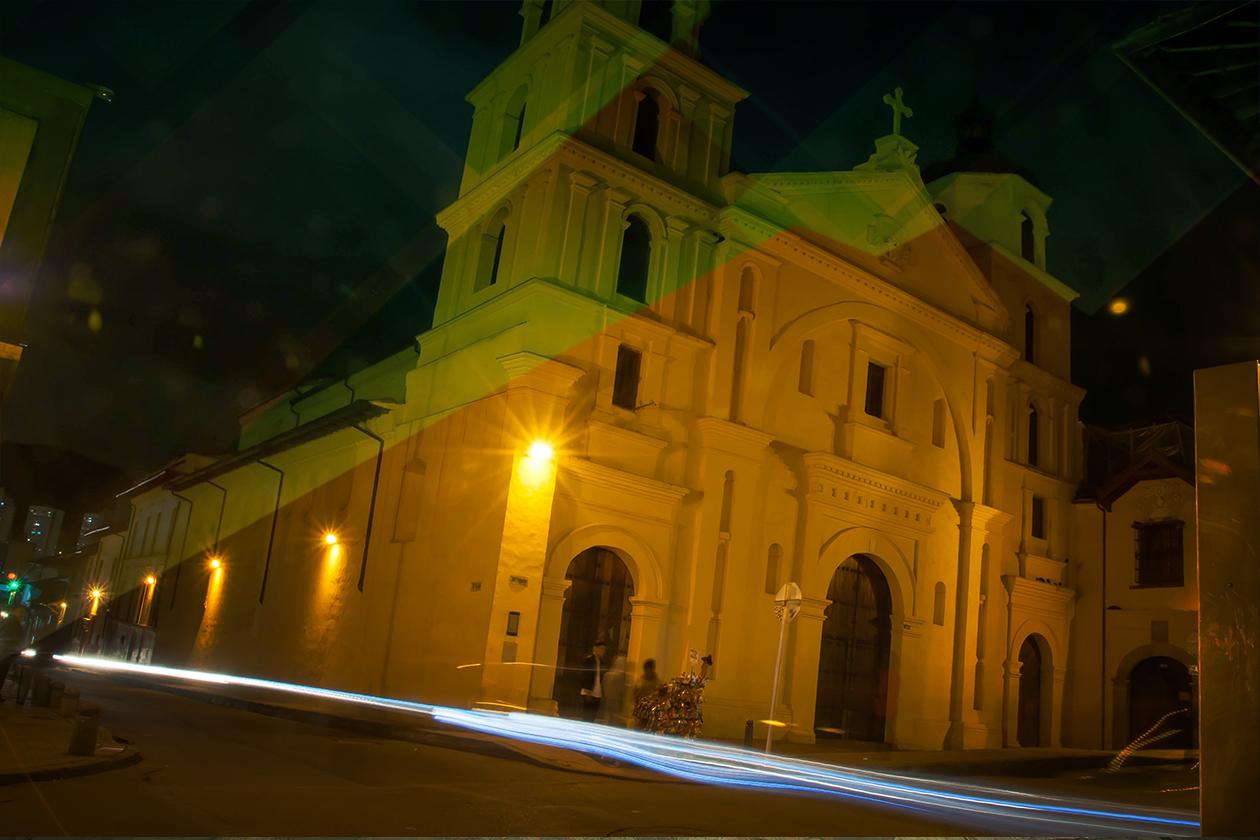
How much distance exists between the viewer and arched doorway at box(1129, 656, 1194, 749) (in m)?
25.2

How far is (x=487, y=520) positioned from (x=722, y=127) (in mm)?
10533

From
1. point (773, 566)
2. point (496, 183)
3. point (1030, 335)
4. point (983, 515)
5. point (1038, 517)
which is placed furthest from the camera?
point (1030, 335)

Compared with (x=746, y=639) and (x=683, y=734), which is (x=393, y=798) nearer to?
(x=683, y=734)

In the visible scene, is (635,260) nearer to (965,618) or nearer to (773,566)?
(773,566)

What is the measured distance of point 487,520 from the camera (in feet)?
58.9

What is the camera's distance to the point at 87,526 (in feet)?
254

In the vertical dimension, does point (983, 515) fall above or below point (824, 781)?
above

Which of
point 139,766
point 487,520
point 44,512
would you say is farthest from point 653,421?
point 44,512

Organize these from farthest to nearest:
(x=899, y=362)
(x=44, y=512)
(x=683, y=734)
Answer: (x=44, y=512), (x=899, y=362), (x=683, y=734)

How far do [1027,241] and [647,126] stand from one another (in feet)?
44.3

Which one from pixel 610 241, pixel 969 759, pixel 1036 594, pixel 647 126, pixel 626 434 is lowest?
pixel 969 759

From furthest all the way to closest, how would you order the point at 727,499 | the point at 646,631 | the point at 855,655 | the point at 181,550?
the point at 181,550, the point at 855,655, the point at 727,499, the point at 646,631

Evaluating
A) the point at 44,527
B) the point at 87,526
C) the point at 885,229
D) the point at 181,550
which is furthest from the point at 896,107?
the point at 44,527

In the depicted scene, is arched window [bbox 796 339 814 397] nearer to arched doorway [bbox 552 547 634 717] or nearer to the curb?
arched doorway [bbox 552 547 634 717]
